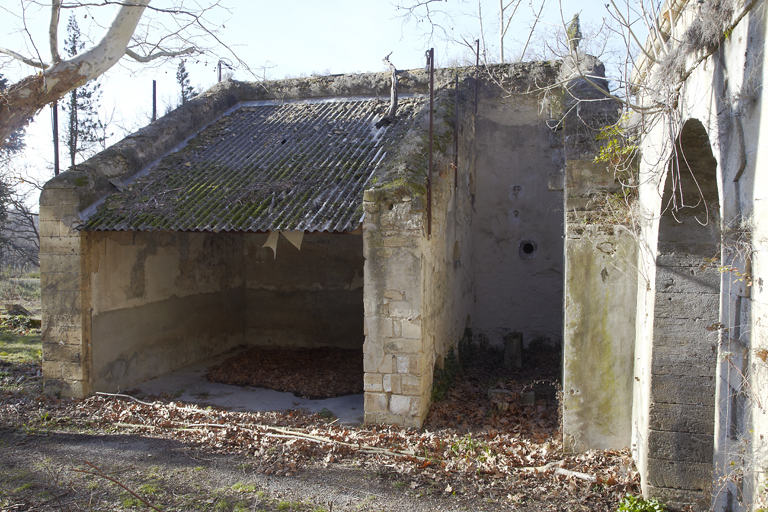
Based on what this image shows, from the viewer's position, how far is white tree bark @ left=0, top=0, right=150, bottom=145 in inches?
219

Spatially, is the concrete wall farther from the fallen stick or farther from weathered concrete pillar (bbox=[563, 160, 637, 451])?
the fallen stick

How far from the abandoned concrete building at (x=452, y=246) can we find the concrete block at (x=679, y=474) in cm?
2

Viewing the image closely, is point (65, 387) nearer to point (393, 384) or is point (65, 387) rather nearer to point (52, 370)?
point (52, 370)

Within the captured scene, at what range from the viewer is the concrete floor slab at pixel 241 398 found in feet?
26.5

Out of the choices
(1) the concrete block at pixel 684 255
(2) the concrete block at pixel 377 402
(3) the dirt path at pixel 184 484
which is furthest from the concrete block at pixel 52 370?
(1) the concrete block at pixel 684 255

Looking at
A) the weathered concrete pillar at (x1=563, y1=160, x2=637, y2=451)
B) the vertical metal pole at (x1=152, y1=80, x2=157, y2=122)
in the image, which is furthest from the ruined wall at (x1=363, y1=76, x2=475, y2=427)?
the vertical metal pole at (x1=152, y1=80, x2=157, y2=122)

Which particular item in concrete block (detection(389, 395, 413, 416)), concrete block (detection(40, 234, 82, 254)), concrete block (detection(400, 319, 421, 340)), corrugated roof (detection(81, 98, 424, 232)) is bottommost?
concrete block (detection(389, 395, 413, 416))

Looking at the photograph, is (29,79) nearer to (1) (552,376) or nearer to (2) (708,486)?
(2) (708,486)

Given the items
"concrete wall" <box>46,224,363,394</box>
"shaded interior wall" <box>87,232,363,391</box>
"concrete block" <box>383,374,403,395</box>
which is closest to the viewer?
"concrete block" <box>383,374,403,395</box>

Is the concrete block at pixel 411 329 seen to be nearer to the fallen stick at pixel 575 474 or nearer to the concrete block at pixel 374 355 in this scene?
the concrete block at pixel 374 355

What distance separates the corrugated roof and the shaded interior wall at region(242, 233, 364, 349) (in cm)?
250

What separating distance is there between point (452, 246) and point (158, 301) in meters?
5.54

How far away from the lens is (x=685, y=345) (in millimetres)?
4707

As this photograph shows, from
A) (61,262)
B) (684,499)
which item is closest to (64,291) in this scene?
(61,262)
